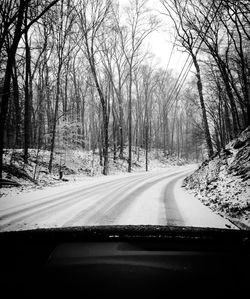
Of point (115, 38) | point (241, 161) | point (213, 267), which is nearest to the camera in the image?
point (213, 267)

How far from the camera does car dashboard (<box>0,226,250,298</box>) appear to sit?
1135 mm

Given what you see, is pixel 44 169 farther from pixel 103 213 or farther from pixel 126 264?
pixel 126 264

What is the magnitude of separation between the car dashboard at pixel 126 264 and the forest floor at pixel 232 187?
3.94 m

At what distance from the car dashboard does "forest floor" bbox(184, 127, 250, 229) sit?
155 inches

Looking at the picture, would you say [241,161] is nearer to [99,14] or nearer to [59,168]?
[59,168]

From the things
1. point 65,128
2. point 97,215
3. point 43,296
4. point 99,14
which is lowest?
point 97,215

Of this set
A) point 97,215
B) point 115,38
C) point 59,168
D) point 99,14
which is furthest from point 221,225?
point 115,38

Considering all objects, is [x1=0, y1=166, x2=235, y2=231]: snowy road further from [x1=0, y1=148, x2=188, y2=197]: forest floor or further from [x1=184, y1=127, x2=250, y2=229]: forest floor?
[x1=0, y1=148, x2=188, y2=197]: forest floor

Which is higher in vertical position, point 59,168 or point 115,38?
point 115,38

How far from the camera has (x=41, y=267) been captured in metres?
1.34

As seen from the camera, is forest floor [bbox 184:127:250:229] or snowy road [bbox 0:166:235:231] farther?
forest floor [bbox 184:127:250:229]

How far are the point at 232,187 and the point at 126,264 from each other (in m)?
7.24

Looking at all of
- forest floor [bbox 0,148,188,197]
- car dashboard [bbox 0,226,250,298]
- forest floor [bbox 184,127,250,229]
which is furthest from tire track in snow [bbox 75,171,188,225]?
forest floor [bbox 0,148,188,197]

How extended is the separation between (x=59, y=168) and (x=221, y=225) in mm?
16277
